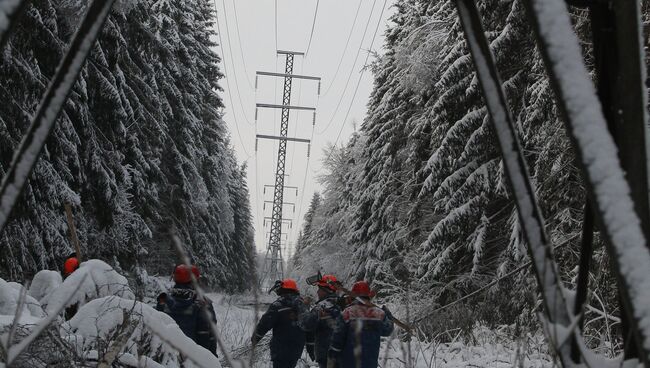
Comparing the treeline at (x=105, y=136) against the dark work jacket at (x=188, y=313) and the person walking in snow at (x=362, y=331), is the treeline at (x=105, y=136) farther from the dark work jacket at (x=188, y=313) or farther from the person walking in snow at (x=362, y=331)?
the person walking in snow at (x=362, y=331)

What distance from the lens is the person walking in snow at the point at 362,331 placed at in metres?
6.43

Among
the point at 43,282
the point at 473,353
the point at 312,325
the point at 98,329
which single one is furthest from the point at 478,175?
the point at 98,329

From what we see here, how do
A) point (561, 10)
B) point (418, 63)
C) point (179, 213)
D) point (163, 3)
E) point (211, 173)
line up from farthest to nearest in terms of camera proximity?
1. point (211, 173)
2. point (179, 213)
3. point (163, 3)
4. point (418, 63)
5. point (561, 10)

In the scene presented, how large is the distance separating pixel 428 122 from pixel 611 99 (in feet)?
47.1

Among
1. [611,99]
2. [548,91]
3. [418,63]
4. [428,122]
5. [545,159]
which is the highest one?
[418,63]

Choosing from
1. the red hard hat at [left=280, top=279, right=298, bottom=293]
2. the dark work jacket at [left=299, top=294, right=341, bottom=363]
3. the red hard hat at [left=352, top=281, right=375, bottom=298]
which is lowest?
the dark work jacket at [left=299, top=294, right=341, bottom=363]

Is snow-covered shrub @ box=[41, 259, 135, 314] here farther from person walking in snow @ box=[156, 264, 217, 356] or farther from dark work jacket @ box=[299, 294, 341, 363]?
dark work jacket @ box=[299, 294, 341, 363]

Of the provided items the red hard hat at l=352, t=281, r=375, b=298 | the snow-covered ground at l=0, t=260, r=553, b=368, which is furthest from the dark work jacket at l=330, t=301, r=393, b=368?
the snow-covered ground at l=0, t=260, r=553, b=368

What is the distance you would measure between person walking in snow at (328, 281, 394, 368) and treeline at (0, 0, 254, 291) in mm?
2096

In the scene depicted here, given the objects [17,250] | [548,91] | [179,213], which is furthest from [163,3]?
[548,91]

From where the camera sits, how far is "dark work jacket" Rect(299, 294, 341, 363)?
7.30 m

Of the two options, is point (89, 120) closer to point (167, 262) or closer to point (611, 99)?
point (611, 99)

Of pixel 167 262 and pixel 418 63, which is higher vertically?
pixel 418 63

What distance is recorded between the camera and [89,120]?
40.5ft
